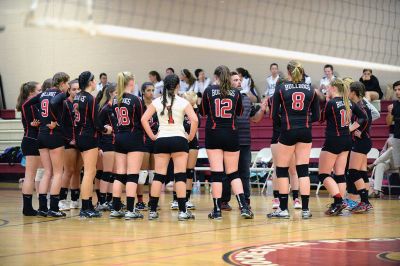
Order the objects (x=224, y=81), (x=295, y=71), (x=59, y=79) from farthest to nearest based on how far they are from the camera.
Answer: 1. (x=59, y=79)
2. (x=224, y=81)
3. (x=295, y=71)

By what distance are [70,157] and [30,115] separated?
3.09 feet

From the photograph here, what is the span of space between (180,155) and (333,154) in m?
2.60

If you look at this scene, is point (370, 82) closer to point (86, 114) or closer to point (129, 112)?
point (129, 112)

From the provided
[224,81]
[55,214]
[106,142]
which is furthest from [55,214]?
[224,81]

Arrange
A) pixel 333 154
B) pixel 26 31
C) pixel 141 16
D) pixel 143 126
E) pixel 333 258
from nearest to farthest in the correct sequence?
pixel 333 258 → pixel 143 126 → pixel 333 154 → pixel 141 16 → pixel 26 31

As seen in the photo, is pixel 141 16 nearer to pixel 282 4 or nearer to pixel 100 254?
pixel 282 4

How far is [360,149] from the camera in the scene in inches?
504

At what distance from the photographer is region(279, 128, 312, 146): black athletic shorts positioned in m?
11.3

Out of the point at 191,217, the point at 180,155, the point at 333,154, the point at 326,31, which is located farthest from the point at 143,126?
the point at 326,31

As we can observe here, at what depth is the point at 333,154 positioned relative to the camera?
12.1 m

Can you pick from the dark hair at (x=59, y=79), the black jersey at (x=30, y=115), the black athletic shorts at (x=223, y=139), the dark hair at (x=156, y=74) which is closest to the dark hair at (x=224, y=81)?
the black athletic shorts at (x=223, y=139)

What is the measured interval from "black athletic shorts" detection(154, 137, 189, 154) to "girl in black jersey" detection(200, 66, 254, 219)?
57 centimetres

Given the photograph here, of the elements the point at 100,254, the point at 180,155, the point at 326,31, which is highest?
the point at 326,31

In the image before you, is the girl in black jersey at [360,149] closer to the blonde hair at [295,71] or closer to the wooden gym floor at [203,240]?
the wooden gym floor at [203,240]
